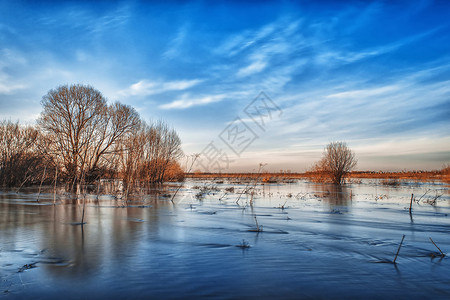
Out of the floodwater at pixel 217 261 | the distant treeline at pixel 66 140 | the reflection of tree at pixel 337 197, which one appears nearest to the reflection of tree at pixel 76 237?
the floodwater at pixel 217 261

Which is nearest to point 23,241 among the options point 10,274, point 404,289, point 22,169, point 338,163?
point 10,274

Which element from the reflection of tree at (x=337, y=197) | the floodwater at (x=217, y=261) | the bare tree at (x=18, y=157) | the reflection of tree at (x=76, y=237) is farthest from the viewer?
the bare tree at (x=18, y=157)

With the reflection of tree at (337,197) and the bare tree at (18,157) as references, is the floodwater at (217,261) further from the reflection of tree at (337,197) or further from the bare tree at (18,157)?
the bare tree at (18,157)

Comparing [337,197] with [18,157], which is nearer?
[337,197]

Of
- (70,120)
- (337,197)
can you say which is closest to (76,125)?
(70,120)

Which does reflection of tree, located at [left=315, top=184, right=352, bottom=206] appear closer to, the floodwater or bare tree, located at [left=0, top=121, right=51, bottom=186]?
the floodwater

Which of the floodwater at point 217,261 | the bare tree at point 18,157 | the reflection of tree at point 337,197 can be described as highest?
the bare tree at point 18,157

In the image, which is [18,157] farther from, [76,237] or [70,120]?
[76,237]

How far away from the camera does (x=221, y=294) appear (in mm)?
2779

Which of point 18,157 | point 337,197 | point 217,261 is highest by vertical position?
point 18,157

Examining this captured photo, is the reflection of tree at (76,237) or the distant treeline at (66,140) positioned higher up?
the distant treeline at (66,140)

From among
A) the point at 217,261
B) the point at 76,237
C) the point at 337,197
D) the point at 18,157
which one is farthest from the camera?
the point at 18,157

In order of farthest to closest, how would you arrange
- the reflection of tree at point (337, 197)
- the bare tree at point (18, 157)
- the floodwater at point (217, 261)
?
1. the bare tree at point (18, 157)
2. the reflection of tree at point (337, 197)
3. the floodwater at point (217, 261)

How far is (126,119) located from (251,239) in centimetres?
2524
